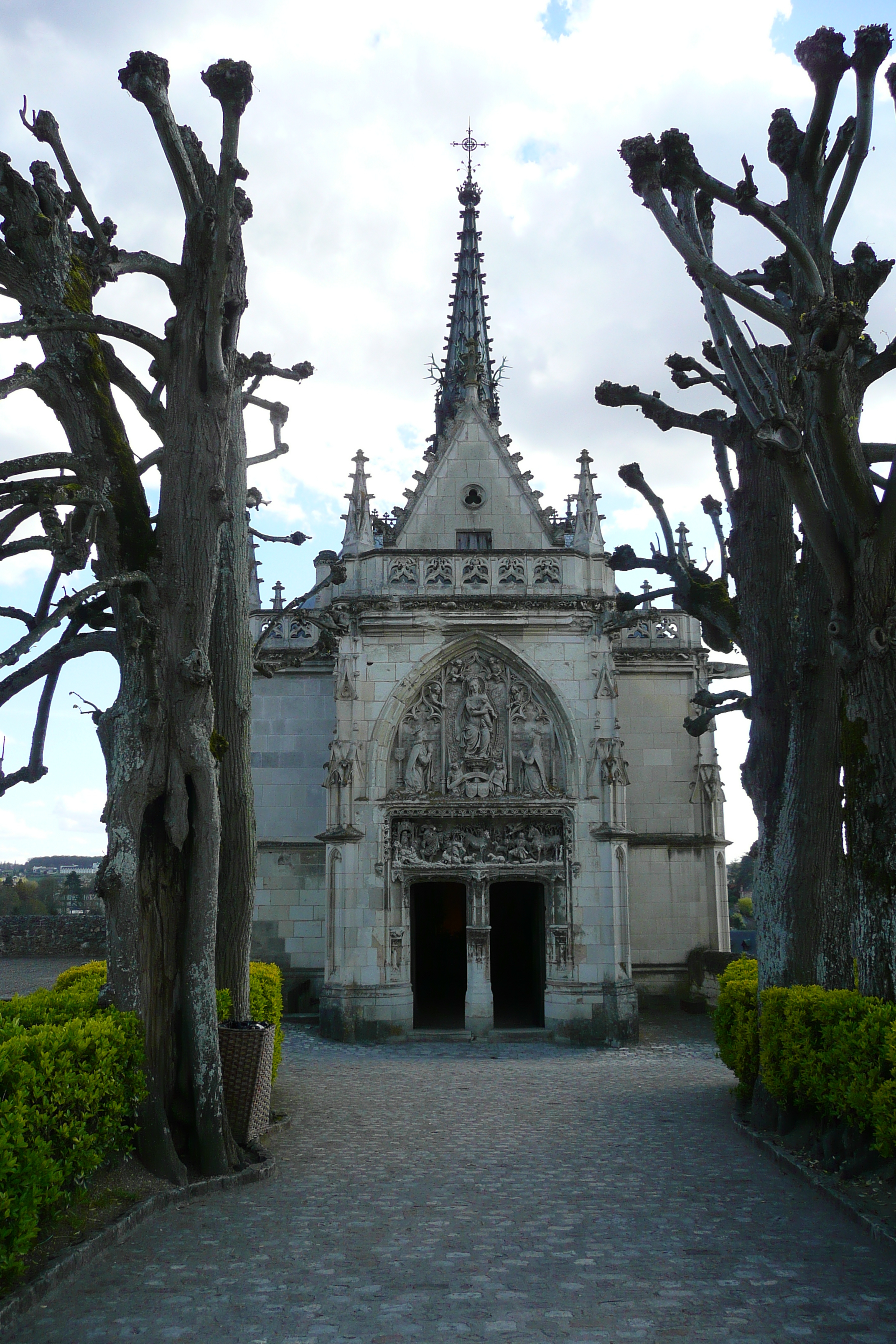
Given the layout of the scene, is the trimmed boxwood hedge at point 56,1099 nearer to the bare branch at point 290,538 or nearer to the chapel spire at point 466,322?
the bare branch at point 290,538

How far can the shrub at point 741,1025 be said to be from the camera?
10375mm

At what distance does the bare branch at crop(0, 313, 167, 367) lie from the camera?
7145 millimetres

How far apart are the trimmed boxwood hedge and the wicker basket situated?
1.26 m

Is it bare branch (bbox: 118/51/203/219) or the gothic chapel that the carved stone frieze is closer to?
the gothic chapel

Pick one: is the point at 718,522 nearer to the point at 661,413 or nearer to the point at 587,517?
the point at 661,413

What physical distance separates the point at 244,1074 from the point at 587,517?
12956 mm

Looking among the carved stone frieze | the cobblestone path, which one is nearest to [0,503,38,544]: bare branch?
the cobblestone path

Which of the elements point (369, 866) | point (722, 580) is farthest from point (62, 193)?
point (369, 866)

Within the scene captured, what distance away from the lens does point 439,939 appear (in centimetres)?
2578

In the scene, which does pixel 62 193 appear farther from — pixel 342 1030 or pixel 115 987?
pixel 342 1030

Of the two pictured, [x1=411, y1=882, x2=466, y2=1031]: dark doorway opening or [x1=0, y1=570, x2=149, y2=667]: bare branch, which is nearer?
[x1=0, y1=570, x2=149, y2=667]: bare branch

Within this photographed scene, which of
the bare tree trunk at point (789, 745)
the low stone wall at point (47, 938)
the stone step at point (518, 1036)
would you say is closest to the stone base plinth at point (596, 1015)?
the stone step at point (518, 1036)

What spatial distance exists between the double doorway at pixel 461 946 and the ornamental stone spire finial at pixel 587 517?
23.0ft

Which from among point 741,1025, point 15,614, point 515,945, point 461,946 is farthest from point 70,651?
point 461,946
